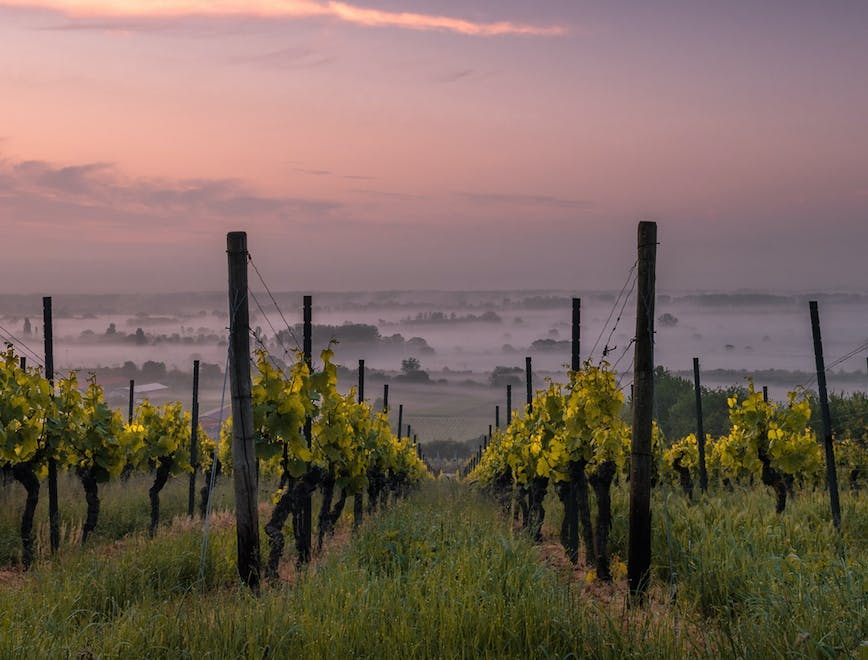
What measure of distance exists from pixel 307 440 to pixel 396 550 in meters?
3.50

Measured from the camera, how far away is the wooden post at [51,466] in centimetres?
1502

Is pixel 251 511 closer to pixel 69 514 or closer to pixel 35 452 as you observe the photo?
pixel 35 452

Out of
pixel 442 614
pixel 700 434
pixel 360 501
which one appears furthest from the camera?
pixel 700 434

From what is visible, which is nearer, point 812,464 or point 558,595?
point 558,595

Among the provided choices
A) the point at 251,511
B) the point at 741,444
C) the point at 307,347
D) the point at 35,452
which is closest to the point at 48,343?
the point at 35,452

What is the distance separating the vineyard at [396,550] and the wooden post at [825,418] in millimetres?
79

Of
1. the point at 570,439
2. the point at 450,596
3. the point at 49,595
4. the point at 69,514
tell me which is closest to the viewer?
the point at 450,596

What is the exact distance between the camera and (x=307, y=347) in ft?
43.7

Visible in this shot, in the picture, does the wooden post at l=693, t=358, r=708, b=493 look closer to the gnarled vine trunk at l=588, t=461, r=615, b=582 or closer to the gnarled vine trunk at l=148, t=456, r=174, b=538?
the gnarled vine trunk at l=588, t=461, r=615, b=582

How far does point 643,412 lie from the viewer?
9039 mm

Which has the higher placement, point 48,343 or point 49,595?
point 48,343

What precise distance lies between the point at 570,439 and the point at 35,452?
9.43 metres

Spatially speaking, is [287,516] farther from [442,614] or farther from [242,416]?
[442,614]

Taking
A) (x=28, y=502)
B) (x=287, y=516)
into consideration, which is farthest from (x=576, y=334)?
(x=28, y=502)
